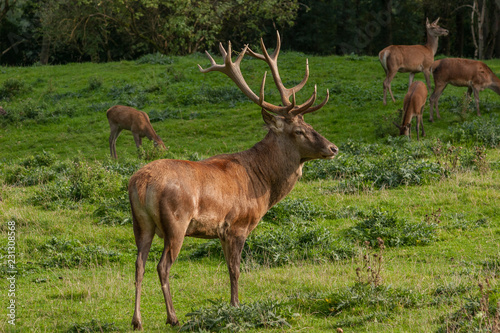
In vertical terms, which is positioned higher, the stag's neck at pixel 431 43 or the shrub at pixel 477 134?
the stag's neck at pixel 431 43

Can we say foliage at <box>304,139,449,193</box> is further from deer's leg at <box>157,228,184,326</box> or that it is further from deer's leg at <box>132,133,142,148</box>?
deer's leg at <box>157,228,184,326</box>

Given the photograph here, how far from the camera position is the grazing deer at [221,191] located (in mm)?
5836

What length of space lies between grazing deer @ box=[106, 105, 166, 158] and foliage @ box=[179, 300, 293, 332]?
40.4 ft

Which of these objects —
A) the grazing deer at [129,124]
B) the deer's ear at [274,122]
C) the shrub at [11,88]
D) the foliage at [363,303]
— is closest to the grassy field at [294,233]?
the foliage at [363,303]

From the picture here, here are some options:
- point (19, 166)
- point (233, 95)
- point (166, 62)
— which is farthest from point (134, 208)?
point (166, 62)

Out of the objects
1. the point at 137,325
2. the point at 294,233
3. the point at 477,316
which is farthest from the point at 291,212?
the point at 477,316

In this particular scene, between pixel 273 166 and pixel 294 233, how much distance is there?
229 centimetres

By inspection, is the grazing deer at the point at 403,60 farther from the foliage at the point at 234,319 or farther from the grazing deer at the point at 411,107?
the foliage at the point at 234,319

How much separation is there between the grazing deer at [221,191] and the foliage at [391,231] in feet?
8.07

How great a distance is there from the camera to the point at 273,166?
714 cm

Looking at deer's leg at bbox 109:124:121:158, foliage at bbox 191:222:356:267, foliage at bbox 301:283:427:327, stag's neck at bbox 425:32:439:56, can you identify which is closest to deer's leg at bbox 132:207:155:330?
foliage at bbox 301:283:427:327

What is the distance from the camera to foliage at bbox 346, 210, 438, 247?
30.1 feet

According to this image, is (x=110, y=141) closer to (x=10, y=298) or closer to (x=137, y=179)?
(x=10, y=298)

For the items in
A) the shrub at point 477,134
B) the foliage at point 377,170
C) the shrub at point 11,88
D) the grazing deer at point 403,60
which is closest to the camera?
the foliage at point 377,170
